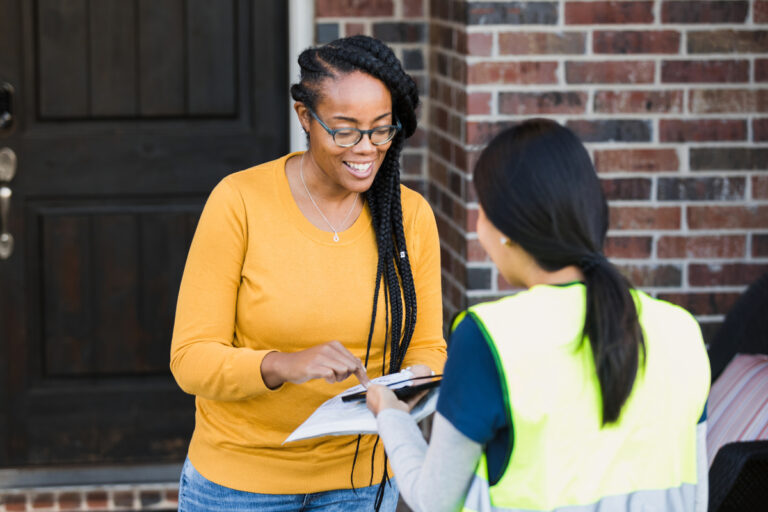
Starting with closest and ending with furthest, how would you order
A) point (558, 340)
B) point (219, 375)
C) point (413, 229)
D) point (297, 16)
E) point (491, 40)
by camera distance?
1. point (558, 340)
2. point (219, 375)
3. point (413, 229)
4. point (491, 40)
5. point (297, 16)

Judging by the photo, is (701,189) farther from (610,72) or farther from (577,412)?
(577,412)

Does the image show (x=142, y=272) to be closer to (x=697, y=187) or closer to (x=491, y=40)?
(x=491, y=40)

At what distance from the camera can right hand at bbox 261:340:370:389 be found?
189 centimetres

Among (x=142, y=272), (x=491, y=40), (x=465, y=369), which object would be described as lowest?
(x=142, y=272)

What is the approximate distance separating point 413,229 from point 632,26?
148 cm

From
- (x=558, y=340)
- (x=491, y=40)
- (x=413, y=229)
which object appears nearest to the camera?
(x=558, y=340)

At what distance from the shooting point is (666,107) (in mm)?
3373

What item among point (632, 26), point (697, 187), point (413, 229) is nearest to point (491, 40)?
point (632, 26)

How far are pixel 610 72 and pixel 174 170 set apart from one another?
166 centimetres

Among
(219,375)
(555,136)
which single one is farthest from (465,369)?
(219,375)

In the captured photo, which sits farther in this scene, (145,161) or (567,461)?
(145,161)

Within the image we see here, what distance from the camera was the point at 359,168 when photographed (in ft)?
7.02

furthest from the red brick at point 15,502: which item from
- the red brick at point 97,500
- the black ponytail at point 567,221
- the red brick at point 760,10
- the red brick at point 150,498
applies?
the red brick at point 760,10

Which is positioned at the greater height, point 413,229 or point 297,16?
point 297,16
